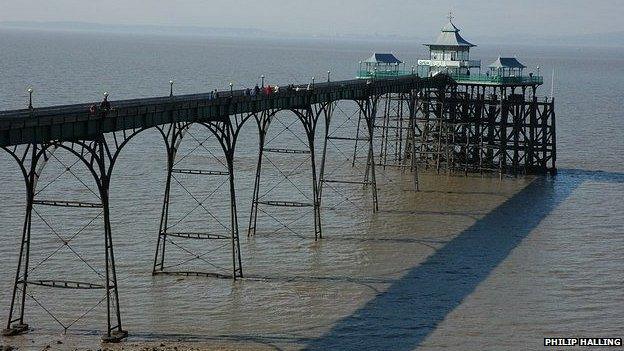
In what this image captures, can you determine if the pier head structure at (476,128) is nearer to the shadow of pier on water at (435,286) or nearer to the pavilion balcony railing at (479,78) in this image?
the pavilion balcony railing at (479,78)

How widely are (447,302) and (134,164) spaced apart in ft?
121

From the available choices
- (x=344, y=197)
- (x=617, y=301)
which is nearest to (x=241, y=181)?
(x=344, y=197)

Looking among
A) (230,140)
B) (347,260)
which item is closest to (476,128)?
(230,140)

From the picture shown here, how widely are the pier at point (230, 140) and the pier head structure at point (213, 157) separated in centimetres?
7

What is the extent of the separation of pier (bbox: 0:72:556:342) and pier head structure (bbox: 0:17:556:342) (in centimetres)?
7

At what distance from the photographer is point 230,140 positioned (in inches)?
1955

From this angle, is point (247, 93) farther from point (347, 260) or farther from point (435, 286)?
point (435, 286)

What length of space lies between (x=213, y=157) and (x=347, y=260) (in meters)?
31.0

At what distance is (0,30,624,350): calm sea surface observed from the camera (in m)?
36.2

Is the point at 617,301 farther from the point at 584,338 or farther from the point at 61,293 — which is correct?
the point at 61,293

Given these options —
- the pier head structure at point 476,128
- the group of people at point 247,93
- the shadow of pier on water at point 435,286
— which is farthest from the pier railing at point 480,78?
the group of people at point 247,93

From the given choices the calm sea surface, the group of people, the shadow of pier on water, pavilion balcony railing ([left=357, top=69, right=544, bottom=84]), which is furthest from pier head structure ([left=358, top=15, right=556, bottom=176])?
the group of people

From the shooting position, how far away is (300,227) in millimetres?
53688

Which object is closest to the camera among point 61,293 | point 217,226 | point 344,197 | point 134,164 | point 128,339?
point 128,339
